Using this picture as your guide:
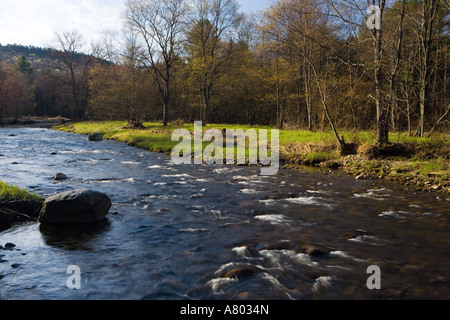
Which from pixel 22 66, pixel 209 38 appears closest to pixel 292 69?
pixel 209 38

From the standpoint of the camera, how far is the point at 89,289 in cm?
482

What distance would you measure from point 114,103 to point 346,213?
45.5 meters

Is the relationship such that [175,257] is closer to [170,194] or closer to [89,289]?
[89,289]

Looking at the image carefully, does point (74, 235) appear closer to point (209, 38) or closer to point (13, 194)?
point (13, 194)

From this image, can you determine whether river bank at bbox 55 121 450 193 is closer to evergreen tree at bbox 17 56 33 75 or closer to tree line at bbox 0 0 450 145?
tree line at bbox 0 0 450 145

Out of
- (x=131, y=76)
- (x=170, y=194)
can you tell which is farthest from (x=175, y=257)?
(x=131, y=76)

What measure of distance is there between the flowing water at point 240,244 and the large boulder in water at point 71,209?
31cm

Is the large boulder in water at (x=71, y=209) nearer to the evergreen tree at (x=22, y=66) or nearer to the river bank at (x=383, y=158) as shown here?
the river bank at (x=383, y=158)

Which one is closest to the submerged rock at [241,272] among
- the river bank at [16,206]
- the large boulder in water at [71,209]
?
the large boulder in water at [71,209]

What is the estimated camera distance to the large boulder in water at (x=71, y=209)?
24.3 ft

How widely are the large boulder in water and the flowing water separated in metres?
A: 0.31

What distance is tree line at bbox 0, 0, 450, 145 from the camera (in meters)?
16.6

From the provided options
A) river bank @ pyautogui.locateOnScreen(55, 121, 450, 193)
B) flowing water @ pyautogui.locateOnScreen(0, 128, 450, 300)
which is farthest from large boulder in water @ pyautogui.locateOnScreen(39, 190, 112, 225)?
river bank @ pyautogui.locateOnScreen(55, 121, 450, 193)

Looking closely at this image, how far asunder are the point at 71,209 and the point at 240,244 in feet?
13.2
